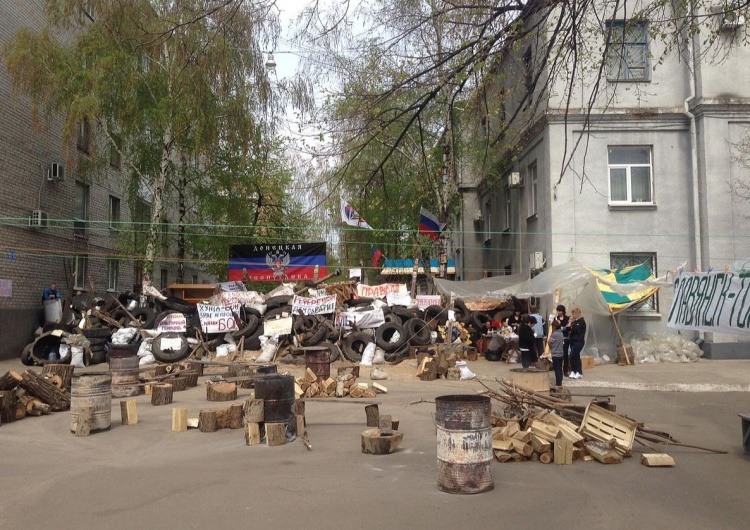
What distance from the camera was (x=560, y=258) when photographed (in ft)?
66.9

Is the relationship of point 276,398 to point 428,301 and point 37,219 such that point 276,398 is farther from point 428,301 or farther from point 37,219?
point 37,219

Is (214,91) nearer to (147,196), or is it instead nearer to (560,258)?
(147,196)

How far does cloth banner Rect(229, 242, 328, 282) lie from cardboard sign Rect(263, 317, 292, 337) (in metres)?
5.00

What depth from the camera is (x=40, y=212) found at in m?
21.8

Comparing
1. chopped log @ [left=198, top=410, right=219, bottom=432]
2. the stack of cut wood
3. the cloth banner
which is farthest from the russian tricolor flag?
chopped log @ [left=198, top=410, right=219, bottom=432]

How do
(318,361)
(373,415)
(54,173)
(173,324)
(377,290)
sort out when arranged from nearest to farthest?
(373,415) → (318,361) → (173,324) → (54,173) → (377,290)

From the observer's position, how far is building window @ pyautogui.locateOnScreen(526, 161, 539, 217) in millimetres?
22766

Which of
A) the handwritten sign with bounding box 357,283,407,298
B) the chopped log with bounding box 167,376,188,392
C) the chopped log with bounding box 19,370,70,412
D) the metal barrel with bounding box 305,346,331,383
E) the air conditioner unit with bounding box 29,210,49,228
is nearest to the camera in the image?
the chopped log with bounding box 19,370,70,412

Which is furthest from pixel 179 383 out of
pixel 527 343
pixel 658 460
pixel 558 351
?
pixel 658 460

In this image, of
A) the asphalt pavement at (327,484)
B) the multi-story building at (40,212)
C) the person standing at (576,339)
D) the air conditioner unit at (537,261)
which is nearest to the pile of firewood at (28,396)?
the asphalt pavement at (327,484)

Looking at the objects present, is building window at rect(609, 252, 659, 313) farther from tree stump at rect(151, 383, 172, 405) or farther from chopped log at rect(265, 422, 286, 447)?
chopped log at rect(265, 422, 286, 447)

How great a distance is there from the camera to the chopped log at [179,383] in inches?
560

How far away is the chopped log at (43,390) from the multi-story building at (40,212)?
9464 millimetres

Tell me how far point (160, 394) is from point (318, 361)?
3174 millimetres
